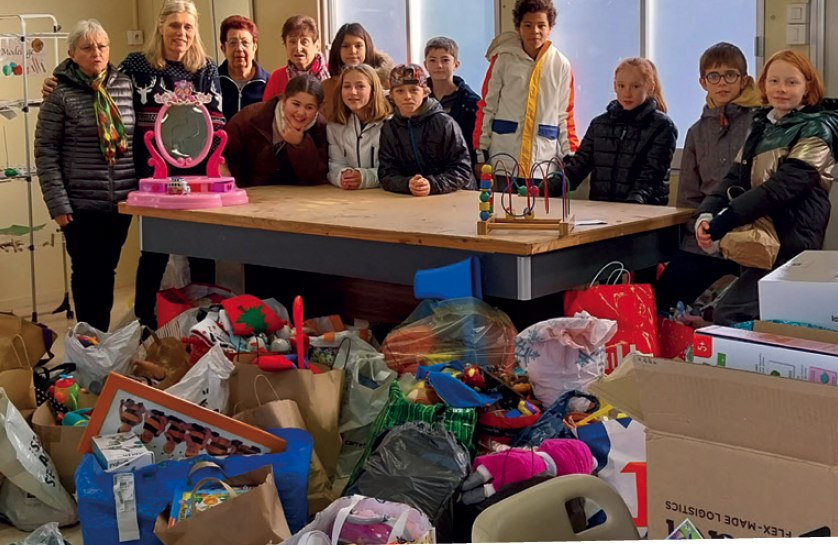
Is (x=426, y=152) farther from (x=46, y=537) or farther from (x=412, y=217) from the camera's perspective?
(x=46, y=537)

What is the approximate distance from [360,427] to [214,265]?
176 centimetres

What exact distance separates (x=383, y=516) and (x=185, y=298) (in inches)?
86.5

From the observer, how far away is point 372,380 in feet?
10.5

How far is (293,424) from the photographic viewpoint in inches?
110

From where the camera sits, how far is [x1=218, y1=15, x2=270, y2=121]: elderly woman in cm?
477

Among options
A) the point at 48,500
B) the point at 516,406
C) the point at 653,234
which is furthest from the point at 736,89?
A: the point at 48,500

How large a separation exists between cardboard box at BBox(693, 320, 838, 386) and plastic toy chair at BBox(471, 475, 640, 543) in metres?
0.24

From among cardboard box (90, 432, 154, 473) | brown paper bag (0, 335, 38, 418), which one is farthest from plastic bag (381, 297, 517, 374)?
brown paper bag (0, 335, 38, 418)

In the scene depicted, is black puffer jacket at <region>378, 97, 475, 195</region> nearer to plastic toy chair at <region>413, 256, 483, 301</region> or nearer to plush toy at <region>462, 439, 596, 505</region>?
plastic toy chair at <region>413, 256, 483, 301</region>

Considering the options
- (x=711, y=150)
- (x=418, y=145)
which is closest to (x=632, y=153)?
(x=711, y=150)

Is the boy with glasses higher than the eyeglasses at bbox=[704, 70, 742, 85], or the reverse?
the eyeglasses at bbox=[704, 70, 742, 85]

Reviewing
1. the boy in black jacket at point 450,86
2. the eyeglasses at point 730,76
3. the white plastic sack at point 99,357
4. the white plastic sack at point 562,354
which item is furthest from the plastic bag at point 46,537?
the boy in black jacket at point 450,86

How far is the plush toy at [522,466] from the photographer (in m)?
2.36

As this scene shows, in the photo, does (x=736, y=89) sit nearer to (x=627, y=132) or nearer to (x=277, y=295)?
(x=627, y=132)
